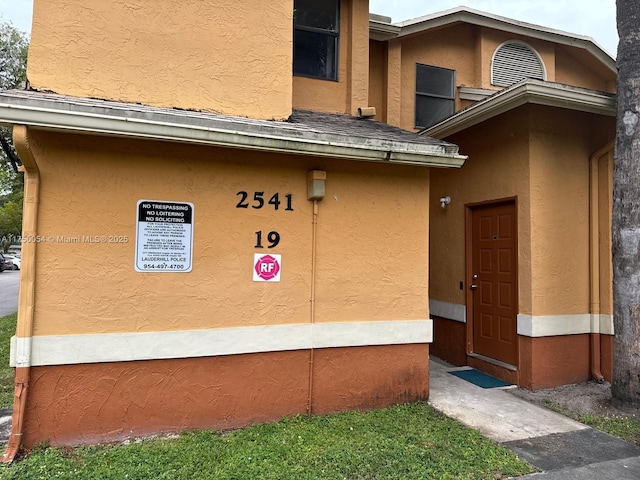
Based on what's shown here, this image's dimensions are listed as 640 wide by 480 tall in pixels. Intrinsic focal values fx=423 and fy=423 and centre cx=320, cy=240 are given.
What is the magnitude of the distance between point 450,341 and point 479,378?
989 mm

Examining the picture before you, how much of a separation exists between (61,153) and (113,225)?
2.50 ft

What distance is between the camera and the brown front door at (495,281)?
587cm

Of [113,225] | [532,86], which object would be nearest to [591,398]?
[532,86]

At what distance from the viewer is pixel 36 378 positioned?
366 centimetres

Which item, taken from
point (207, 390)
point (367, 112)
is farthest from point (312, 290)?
point (367, 112)

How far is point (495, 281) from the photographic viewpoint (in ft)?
20.3

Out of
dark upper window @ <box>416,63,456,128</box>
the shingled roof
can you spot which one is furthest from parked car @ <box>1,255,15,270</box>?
→ the shingled roof

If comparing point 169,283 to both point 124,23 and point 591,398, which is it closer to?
point 124,23

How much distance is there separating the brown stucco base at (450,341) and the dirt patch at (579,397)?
1.22 metres

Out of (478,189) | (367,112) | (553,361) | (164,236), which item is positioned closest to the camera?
(164,236)

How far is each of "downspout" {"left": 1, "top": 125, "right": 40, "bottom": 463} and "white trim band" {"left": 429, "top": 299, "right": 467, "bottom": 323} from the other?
5626 mm

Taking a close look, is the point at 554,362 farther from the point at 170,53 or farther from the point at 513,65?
the point at 513,65

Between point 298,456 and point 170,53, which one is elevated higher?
point 170,53

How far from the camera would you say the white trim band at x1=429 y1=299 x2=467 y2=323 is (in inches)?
262
